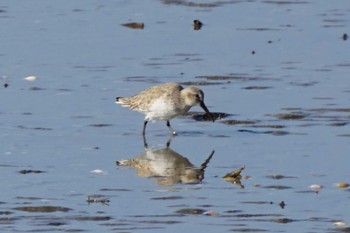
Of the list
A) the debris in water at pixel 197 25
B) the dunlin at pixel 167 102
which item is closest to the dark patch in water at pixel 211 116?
the dunlin at pixel 167 102

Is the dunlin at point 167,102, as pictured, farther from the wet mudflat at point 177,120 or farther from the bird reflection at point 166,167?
the bird reflection at point 166,167

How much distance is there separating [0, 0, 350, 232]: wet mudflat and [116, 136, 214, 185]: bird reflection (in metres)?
0.03

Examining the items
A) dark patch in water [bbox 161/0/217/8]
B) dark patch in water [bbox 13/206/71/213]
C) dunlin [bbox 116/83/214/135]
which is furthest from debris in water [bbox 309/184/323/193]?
dark patch in water [bbox 161/0/217/8]

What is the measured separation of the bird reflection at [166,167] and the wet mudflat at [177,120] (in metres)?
0.03

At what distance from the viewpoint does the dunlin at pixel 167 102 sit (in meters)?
16.1

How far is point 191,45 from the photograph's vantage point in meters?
20.8

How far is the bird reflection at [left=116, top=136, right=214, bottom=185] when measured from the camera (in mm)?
13672

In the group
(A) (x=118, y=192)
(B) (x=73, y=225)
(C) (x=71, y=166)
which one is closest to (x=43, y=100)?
(C) (x=71, y=166)

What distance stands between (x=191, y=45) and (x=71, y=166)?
23.0ft

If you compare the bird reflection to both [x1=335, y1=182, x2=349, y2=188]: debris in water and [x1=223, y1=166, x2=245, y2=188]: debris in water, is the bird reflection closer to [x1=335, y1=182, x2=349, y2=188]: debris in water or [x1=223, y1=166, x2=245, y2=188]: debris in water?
[x1=223, y1=166, x2=245, y2=188]: debris in water

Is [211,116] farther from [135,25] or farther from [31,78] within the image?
[135,25]

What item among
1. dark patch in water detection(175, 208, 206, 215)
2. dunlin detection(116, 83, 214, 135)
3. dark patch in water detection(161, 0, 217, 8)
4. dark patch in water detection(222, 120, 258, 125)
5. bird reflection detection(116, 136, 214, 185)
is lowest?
dark patch in water detection(175, 208, 206, 215)

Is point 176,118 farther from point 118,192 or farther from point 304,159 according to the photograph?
point 118,192

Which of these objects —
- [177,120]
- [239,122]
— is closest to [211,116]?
[239,122]
